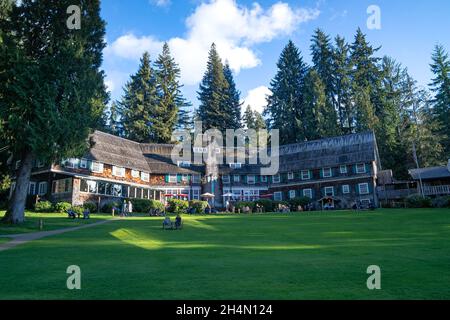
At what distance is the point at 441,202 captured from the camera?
36.5 m

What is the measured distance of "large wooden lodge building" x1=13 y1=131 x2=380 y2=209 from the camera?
1703 inches

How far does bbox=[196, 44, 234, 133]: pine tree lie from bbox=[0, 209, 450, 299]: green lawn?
193 feet

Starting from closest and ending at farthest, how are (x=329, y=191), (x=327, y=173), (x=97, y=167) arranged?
(x=97, y=167) < (x=329, y=191) < (x=327, y=173)

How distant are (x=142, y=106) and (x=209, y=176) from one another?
2374cm

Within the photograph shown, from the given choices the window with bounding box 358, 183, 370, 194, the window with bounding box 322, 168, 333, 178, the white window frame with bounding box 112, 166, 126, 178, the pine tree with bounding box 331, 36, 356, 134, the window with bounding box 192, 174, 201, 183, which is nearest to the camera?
the window with bounding box 358, 183, 370, 194

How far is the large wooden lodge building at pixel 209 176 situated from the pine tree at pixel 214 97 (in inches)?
762

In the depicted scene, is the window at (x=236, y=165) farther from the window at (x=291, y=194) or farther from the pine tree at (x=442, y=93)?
Answer: the pine tree at (x=442, y=93)

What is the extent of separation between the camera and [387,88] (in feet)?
222

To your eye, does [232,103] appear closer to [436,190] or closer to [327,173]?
[327,173]

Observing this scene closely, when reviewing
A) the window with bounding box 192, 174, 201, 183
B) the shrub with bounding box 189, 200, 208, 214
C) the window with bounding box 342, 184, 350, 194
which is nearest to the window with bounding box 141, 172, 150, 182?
the window with bounding box 192, 174, 201, 183

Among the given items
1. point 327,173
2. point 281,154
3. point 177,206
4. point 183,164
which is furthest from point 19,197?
point 281,154

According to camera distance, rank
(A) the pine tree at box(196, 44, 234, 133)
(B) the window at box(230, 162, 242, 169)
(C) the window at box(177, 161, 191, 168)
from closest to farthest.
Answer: (C) the window at box(177, 161, 191, 168) → (B) the window at box(230, 162, 242, 169) → (A) the pine tree at box(196, 44, 234, 133)

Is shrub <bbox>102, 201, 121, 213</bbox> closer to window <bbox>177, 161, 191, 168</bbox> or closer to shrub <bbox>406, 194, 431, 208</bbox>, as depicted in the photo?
window <bbox>177, 161, 191, 168</bbox>
